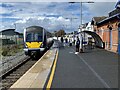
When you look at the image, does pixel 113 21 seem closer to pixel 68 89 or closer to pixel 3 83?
pixel 3 83

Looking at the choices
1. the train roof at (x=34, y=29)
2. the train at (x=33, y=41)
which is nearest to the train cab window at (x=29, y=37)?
the train at (x=33, y=41)

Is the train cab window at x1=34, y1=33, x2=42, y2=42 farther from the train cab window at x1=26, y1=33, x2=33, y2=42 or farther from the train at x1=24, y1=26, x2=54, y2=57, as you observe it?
the train cab window at x1=26, y1=33, x2=33, y2=42

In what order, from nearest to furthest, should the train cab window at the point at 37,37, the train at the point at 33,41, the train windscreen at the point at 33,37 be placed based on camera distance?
the train at the point at 33,41 → the train windscreen at the point at 33,37 → the train cab window at the point at 37,37

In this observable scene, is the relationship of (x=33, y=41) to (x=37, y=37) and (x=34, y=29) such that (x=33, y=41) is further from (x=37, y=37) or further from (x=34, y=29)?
(x=34, y=29)

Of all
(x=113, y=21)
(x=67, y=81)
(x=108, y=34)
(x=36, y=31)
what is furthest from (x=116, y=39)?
(x=67, y=81)

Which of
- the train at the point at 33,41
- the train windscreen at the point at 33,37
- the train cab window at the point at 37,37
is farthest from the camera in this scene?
the train cab window at the point at 37,37

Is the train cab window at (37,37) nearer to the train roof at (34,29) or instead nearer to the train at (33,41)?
the train at (33,41)

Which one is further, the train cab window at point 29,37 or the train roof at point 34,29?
the train roof at point 34,29

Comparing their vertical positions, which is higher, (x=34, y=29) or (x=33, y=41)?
(x=34, y=29)

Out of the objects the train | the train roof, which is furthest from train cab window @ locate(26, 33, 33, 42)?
the train roof

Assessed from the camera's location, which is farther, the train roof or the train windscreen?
the train roof

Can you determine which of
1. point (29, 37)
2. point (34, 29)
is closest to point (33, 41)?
point (29, 37)

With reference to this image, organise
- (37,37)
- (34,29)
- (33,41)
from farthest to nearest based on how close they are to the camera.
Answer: (34,29)
(37,37)
(33,41)

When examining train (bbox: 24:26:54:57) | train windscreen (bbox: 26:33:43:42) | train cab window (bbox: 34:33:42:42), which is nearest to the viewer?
train (bbox: 24:26:54:57)
